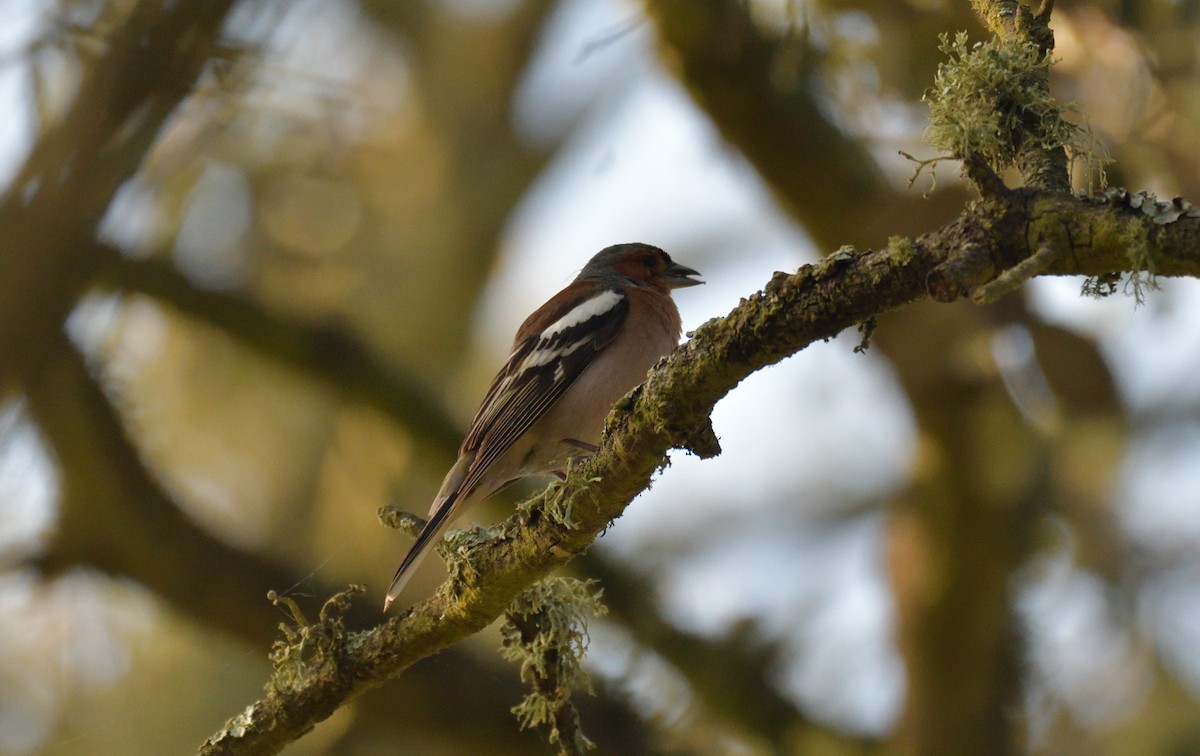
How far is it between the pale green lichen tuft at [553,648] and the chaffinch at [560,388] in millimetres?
995

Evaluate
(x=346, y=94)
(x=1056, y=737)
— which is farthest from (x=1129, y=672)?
(x=346, y=94)

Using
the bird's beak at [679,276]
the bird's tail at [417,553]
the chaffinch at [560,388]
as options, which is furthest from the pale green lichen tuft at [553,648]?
the bird's beak at [679,276]

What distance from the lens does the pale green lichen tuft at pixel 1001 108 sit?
2604 mm

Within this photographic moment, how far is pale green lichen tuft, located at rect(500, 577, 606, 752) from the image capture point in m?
3.61

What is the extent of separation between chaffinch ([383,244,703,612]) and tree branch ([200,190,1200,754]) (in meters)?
1.22

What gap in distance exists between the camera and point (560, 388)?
522 cm

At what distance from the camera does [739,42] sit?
258 inches

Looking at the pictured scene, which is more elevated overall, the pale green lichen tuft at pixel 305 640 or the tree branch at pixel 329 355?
the tree branch at pixel 329 355

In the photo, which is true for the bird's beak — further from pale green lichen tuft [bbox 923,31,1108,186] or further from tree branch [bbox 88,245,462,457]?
pale green lichen tuft [bbox 923,31,1108,186]

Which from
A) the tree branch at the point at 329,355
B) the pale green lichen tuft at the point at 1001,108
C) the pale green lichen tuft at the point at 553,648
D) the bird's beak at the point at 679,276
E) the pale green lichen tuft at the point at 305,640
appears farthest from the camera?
the bird's beak at the point at 679,276

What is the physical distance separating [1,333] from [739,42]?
4.80 meters

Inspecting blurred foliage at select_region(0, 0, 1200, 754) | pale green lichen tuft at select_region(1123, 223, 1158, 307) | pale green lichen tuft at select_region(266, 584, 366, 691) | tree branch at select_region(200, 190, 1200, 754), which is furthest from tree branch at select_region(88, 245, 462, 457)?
pale green lichen tuft at select_region(1123, 223, 1158, 307)

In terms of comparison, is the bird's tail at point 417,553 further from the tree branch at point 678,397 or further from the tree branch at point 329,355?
the tree branch at point 329,355

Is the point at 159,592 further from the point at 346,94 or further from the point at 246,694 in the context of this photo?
the point at 346,94
